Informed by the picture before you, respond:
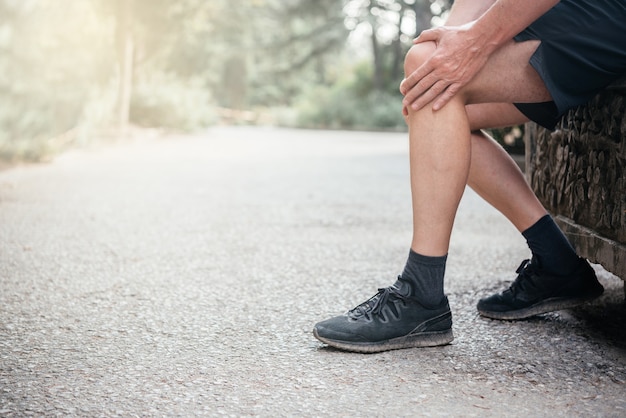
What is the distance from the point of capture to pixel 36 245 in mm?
3684

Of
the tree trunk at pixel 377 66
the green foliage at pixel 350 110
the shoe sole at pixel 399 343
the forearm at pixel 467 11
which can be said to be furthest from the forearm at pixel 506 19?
the tree trunk at pixel 377 66

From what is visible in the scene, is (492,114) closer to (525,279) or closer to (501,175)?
(501,175)

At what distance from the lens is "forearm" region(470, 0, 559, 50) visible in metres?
1.84

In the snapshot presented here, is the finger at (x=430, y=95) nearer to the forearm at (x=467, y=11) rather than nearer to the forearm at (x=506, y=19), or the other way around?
the forearm at (x=506, y=19)

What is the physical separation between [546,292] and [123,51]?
11.8 meters

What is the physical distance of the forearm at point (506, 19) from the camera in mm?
1844

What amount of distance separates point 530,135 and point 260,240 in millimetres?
1656

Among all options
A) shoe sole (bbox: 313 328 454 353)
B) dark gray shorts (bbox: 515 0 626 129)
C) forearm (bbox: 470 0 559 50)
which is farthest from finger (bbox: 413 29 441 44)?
shoe sole (bbox: 313 328 454 353)

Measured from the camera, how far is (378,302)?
2.08 metres

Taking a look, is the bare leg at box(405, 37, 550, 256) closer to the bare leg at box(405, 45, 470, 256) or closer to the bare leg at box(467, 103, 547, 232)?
the bare leg at box(405, 45, 470, 256)

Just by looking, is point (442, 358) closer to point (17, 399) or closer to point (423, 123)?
point (423, 123)

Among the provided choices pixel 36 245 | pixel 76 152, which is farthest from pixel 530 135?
pixel 76 152

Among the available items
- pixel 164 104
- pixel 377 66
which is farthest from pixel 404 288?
pixel 377 66

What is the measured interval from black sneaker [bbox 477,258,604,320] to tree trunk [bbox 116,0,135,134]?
438 inches
